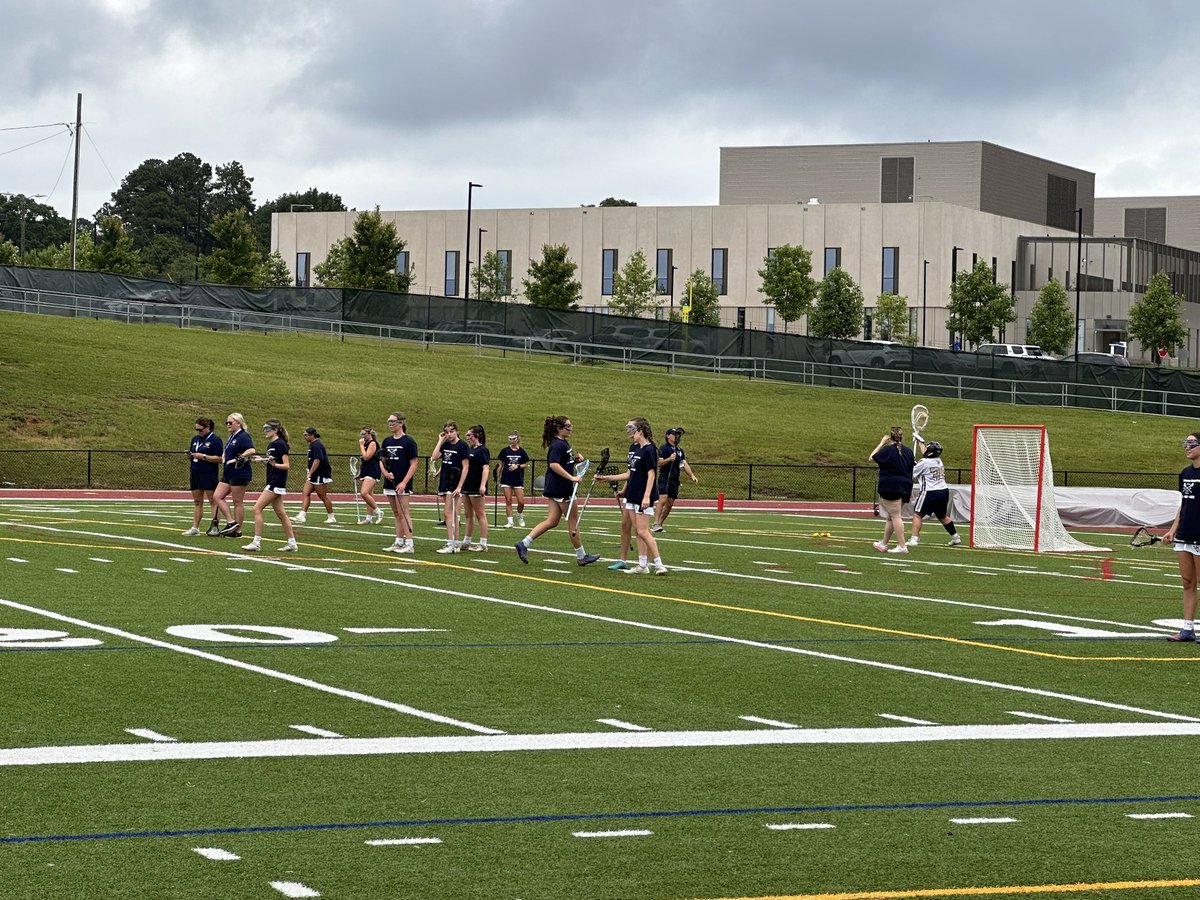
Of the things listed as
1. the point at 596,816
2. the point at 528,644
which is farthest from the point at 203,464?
the point at 596,816

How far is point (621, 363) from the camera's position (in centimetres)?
6259

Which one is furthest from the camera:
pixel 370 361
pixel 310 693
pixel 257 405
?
pixel 370 361

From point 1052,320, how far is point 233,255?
43931 mm

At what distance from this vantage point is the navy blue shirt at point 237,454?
73.9 ft

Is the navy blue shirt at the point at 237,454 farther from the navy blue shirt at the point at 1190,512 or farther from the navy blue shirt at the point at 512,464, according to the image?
the navy blue shirt at the point at 1190,512

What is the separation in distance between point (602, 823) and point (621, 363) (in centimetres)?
5529

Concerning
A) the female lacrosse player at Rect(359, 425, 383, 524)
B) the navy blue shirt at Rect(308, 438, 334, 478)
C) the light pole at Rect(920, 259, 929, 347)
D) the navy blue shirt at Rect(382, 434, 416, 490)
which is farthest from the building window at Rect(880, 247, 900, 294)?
the navy blue shirt at Rect(382, 434, 416, 490)

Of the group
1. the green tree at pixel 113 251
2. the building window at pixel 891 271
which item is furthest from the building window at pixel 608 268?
the green tree at pixel 113 251

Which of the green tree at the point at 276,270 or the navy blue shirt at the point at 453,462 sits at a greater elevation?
the green tree at the point at 276,270

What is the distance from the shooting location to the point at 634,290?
94438mm

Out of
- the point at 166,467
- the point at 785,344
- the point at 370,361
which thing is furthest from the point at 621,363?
the point at 166,467

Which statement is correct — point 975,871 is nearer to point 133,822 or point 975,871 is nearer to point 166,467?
point 133,822

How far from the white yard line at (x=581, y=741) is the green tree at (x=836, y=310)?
269 feet

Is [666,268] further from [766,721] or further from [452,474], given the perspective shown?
[766,721]
